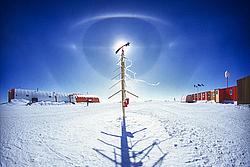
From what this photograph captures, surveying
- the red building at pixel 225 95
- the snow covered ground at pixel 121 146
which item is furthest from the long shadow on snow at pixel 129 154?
the red building at pixel 225 95

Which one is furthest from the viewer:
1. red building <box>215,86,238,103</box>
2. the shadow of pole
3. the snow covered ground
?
red building <box>215,86,238,103</box>

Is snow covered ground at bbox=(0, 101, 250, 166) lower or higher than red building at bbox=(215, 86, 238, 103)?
lower

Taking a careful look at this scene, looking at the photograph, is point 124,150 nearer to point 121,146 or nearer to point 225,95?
point 121,146

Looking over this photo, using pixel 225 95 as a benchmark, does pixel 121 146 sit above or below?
below

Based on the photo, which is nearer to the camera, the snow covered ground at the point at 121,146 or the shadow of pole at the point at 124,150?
the snow covered ground at the point at 121,146

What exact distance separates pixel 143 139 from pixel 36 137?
3927mm

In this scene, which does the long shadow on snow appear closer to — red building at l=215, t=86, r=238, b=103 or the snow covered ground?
the snow covered ground

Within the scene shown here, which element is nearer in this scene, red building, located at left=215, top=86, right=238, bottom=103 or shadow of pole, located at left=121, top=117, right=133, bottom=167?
shadow of pole, located at left=121, top=117, right=133, bottom=167

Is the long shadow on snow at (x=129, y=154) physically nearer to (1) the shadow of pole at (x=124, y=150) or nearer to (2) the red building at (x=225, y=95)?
(1) the shadow of pole at (x=124, y=150)

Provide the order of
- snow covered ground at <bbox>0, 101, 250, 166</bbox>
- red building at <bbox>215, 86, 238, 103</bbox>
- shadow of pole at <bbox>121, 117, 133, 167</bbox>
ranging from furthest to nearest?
red building at <bbox>215, 86, 238, 103</bbox> < shadow of pole at <bbox>121, 117, 133, 167</bbox> < snow covered ground at <bbox>0, 101, 250, 166</bbox>

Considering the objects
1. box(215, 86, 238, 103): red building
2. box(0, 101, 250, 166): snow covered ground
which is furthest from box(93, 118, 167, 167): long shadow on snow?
box(215, 86, 238, 103): red building

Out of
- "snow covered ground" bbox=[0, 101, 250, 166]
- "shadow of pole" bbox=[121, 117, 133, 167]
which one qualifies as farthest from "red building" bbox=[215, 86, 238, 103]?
"shadow of pole" bbox=[121, 117, 133, 167]

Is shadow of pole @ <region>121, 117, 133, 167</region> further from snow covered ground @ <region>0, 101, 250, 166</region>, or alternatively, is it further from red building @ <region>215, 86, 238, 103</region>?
red building @ <region>215, 86, 238, 103</region>

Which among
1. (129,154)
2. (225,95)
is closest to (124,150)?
(129,154)
